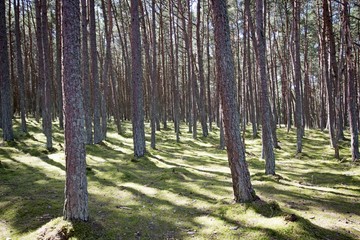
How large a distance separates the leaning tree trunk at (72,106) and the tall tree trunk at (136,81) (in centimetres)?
783

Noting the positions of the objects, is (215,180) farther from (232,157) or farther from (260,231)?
(260,231)

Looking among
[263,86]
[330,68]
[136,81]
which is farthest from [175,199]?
[330,68]

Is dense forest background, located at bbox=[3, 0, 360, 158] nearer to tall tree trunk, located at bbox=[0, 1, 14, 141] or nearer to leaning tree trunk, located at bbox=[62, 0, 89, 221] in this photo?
tall tree trunk, located at bbox=[0, 1, 14, 141]

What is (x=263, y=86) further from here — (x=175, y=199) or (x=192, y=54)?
(x=192, y=54)

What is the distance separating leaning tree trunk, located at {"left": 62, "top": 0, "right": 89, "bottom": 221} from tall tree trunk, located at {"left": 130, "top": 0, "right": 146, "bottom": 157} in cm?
783

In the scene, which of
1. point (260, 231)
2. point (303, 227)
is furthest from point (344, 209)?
point (260, 231)

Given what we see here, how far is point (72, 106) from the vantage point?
5.57 m

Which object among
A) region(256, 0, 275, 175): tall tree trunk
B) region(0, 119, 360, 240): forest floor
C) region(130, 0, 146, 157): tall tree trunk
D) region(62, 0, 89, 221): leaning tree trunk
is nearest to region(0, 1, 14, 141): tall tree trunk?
region(0, 119, 360, 240): forest floor

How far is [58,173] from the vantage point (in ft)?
34.8

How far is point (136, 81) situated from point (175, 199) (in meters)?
6.98

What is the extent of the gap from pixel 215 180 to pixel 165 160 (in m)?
4.28

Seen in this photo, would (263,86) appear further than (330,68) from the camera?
No

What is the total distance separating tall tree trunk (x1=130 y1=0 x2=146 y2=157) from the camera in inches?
528

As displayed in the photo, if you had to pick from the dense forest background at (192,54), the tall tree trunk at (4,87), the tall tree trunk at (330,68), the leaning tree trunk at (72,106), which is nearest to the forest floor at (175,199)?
the leaning tree trunk at (72,106)
